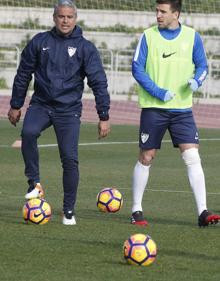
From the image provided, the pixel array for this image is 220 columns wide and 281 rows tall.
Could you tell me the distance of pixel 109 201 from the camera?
37.8ft

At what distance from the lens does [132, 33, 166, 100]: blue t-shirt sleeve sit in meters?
10.5

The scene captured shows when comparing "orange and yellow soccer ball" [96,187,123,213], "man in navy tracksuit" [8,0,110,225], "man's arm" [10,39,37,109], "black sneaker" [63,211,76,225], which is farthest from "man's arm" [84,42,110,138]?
"orange and yellow soccer ball" [96,187,123,213]

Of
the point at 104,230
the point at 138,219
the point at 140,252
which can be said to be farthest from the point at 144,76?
the point at 140,252

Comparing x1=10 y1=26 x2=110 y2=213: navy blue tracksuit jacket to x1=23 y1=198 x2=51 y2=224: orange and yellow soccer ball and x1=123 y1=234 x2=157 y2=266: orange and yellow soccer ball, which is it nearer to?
x1=23 y1=198 x2=51 y2=224: orange and yellow soccer ball

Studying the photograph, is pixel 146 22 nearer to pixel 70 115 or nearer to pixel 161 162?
pixel 161 162

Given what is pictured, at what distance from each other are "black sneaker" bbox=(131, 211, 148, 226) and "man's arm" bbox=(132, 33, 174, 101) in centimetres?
111

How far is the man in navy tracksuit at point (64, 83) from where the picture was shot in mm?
10555

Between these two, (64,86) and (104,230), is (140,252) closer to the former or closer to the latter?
(104,230)

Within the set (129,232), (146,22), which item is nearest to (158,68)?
(129,232)

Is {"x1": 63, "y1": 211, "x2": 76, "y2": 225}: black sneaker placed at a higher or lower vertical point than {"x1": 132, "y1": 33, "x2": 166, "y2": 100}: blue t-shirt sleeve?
lower

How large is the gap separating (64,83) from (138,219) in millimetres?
1458

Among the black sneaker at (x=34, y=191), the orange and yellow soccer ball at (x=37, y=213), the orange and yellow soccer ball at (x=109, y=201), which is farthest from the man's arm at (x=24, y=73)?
the orange and yellow soccer ball at (x=109, y=201)

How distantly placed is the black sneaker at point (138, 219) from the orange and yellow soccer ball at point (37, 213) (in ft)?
2.65

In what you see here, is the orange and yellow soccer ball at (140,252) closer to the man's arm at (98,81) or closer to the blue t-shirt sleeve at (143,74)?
the blue t-shirt sleeve at (143,74)
